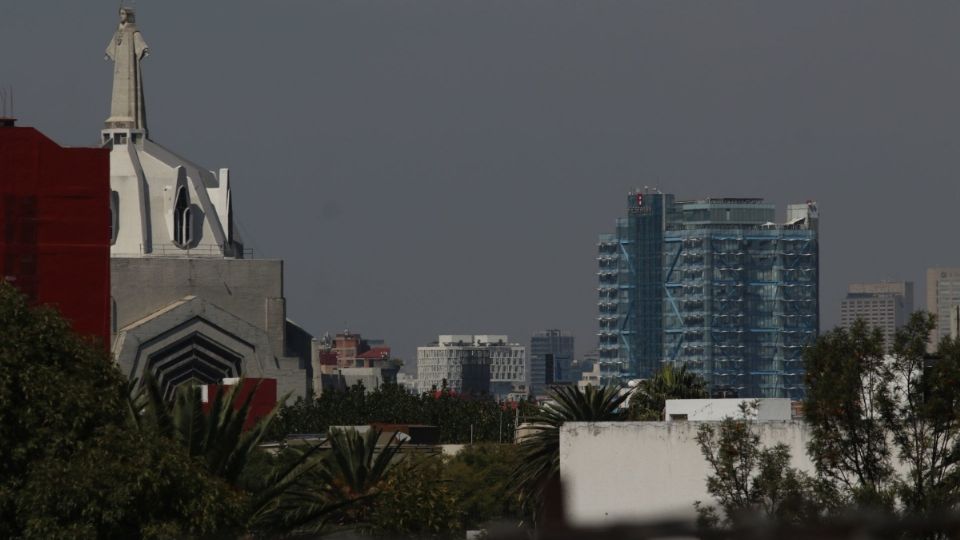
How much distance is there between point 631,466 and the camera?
1528 inches

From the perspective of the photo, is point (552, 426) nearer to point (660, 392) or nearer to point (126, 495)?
point (660, 392)

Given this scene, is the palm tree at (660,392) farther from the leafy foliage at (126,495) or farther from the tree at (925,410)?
the leafy foliage at (126,495)

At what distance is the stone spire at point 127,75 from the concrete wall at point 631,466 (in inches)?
3888

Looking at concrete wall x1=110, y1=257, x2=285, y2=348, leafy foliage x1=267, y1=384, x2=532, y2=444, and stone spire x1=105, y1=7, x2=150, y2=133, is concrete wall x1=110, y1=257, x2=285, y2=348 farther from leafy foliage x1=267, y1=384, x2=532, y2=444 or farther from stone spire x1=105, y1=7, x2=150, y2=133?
stone spire x1=105, y1=7, x2=150, y2=133

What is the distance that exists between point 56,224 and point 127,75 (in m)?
69.3

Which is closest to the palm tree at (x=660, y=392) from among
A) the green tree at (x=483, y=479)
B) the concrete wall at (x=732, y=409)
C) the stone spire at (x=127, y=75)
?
the green tree at (x=483, y=479)

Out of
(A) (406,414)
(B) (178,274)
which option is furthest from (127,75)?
(A) (406,414)

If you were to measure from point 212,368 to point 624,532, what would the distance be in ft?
362

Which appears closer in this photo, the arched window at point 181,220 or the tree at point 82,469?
the tree at point 82,469

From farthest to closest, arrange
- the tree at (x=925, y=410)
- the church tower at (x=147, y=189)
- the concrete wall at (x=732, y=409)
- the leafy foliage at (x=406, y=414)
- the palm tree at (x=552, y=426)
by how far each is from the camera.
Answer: the church tower at (x=147, y=189), the leafy foliage at (x=406, y=414), the concrete wall at (x=732, y=409), the palm tree at (x=552, y=426), the tree at (x=925, y=410)

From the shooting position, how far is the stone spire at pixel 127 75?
5241 inches

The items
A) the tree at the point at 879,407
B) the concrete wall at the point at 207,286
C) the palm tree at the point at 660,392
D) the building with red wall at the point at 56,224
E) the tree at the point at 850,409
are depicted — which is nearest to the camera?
the tree at the point at 879,407

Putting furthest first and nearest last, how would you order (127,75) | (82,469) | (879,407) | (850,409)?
1. (127,75)
2. (850,409)
3. (879,407)
4. (82,469)

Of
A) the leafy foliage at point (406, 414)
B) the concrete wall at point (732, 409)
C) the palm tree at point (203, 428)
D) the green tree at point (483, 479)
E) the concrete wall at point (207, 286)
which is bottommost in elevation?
the green tree at point (483, 479)
